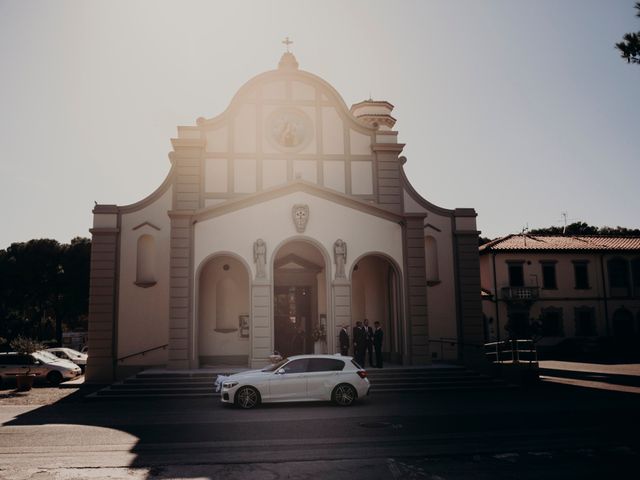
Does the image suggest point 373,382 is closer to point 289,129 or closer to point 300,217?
point 300,217

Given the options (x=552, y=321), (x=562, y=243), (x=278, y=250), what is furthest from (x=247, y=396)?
(x=562, y=243)

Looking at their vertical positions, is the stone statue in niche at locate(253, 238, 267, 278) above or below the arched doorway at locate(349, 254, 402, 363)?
above

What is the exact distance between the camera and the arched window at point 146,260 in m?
23.2

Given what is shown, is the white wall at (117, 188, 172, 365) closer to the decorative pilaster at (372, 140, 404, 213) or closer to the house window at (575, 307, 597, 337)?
the decorative pilaster at (372, 140, 404, 213)

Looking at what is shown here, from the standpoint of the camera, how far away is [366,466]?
27.0 ft

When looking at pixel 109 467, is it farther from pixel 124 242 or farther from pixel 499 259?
pixel 499 259

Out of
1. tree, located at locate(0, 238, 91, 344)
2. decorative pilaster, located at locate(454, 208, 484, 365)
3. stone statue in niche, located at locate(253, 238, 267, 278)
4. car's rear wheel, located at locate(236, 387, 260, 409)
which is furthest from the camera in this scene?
tree, located at locate(0, 238, 91, 344)

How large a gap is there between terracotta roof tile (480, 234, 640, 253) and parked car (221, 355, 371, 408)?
2850 cm

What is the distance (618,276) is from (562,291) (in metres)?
4.68

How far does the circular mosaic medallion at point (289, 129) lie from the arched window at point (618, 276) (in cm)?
2853

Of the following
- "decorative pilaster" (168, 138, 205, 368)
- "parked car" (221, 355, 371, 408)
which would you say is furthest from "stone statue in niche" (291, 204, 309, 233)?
"parked car" (221, 355, 371, 408)

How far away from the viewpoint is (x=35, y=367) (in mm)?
23641

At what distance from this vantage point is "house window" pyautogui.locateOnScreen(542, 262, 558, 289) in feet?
133

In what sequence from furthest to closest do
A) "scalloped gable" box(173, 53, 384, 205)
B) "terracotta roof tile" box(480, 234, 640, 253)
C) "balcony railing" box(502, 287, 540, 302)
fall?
"terracotta roof tile" box(480, 234, 640, 253), "balcony railing" box(502, 287, 540, 302), "scalloped gable" box(173, 53, 384, 205)
